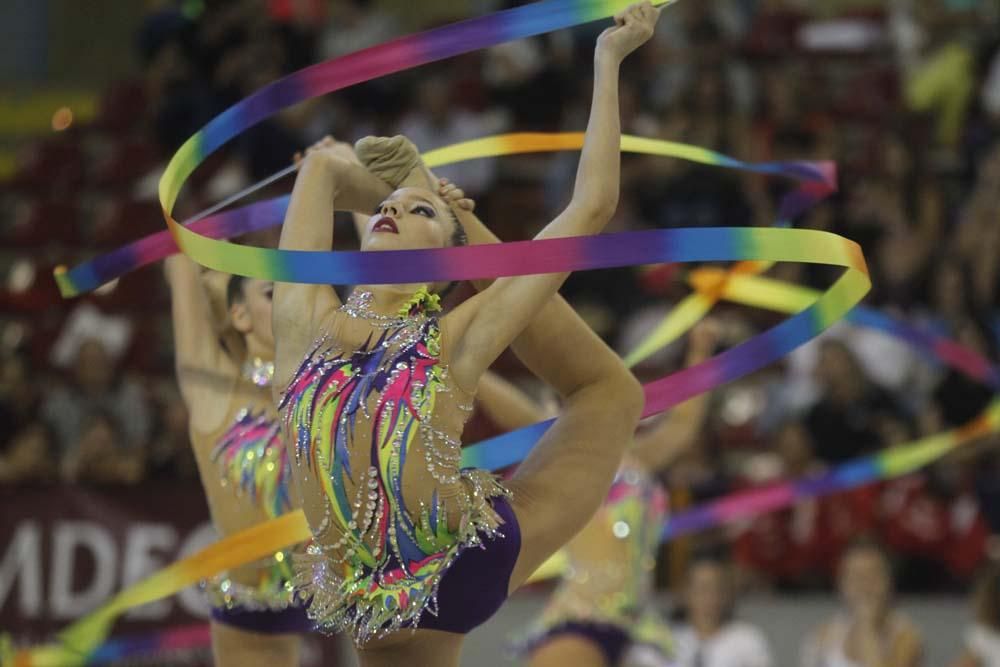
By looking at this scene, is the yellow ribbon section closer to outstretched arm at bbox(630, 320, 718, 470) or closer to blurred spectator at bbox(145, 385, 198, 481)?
outstretched arm at bbox(630, 320, 718, 470)

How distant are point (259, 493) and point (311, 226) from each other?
0.96 metres

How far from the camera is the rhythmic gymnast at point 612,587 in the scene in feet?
15.8

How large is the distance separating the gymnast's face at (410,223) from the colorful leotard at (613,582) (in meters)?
1.98

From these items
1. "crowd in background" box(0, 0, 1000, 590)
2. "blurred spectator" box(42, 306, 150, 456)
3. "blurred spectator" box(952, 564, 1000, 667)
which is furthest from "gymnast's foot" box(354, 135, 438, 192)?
"blurred spectator" box(42, 306, 150, 456)

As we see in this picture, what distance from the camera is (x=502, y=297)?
2.79 m

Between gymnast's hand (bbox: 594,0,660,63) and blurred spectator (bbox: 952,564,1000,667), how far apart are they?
3.58 meters

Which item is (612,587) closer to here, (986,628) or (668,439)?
(668,439)

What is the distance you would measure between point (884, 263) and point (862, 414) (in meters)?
1.00

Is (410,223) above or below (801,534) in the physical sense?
above

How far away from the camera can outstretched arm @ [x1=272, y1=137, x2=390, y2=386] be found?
9.54ft

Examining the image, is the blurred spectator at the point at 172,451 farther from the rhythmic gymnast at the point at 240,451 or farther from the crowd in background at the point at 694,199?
the rhythmic gymnast at the point at 240,451

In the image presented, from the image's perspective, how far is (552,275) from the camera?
110 inches

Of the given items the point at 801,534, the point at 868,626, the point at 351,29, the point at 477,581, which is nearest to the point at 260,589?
the point at 477,581

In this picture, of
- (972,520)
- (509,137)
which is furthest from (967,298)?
(509,137)
